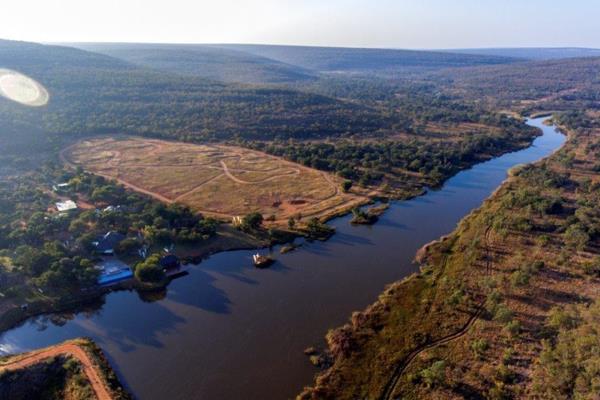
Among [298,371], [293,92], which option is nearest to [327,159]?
[298,371]

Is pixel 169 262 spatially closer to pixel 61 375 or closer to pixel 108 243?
pixel 108 243

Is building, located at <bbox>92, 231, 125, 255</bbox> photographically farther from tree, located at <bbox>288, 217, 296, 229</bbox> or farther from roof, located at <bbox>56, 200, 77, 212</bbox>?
tree, located at <bbox>288, 217, 296, 229</bbox>

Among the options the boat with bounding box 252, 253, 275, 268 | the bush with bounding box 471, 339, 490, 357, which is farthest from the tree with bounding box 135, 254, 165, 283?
the bush with bounding box 471, 339, 490, 357

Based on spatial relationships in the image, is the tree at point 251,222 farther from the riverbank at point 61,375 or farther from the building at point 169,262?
the riverbank at point 61,375

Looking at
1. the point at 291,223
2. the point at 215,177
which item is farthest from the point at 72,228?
the point at 215,177

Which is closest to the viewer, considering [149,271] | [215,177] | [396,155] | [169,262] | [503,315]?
[503,315]

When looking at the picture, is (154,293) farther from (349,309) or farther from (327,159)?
(327,159)
